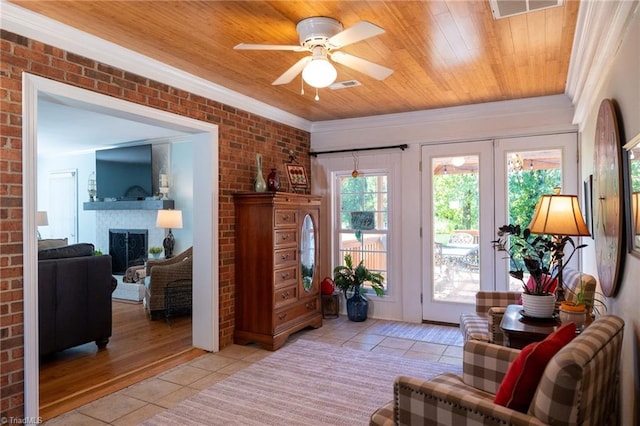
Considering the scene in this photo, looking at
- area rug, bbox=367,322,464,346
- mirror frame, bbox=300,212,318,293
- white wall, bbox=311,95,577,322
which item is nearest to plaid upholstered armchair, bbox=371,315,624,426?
area rug, bbox=367,322,464,346

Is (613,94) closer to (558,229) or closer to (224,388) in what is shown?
(558,229)

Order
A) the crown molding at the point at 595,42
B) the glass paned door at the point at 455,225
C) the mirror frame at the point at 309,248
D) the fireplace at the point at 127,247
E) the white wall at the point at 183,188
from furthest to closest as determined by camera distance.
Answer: the fireplace at the point at 127,247 < the white wall at the point at 183,188 < the glass paned door at the point at 455,225 < the mirror frame at the point at 309,248 < the crown molding at the point at 595,42

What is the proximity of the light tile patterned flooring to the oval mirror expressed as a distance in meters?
0.55

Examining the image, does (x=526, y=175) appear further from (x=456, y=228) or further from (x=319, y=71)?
(x=319, y=71)

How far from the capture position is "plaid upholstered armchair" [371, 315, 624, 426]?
4.29ft

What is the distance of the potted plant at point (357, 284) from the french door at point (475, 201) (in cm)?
55

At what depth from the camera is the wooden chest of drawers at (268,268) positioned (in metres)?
3.85

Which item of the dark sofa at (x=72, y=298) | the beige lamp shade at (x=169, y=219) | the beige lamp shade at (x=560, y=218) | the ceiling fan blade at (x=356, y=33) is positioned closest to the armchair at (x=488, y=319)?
the beige lamp shade at (x=560, y=218)

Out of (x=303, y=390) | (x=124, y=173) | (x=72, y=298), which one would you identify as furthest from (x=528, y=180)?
(x=124, y=173)

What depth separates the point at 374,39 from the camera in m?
2.68

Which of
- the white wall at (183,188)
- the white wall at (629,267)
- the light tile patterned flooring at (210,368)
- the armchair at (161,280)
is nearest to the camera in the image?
the white wall at (629,267)

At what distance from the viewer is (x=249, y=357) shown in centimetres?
365

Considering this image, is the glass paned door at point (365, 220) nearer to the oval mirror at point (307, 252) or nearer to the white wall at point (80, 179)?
the oval mirror at point (307, 252)

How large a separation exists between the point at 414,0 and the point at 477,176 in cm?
271
